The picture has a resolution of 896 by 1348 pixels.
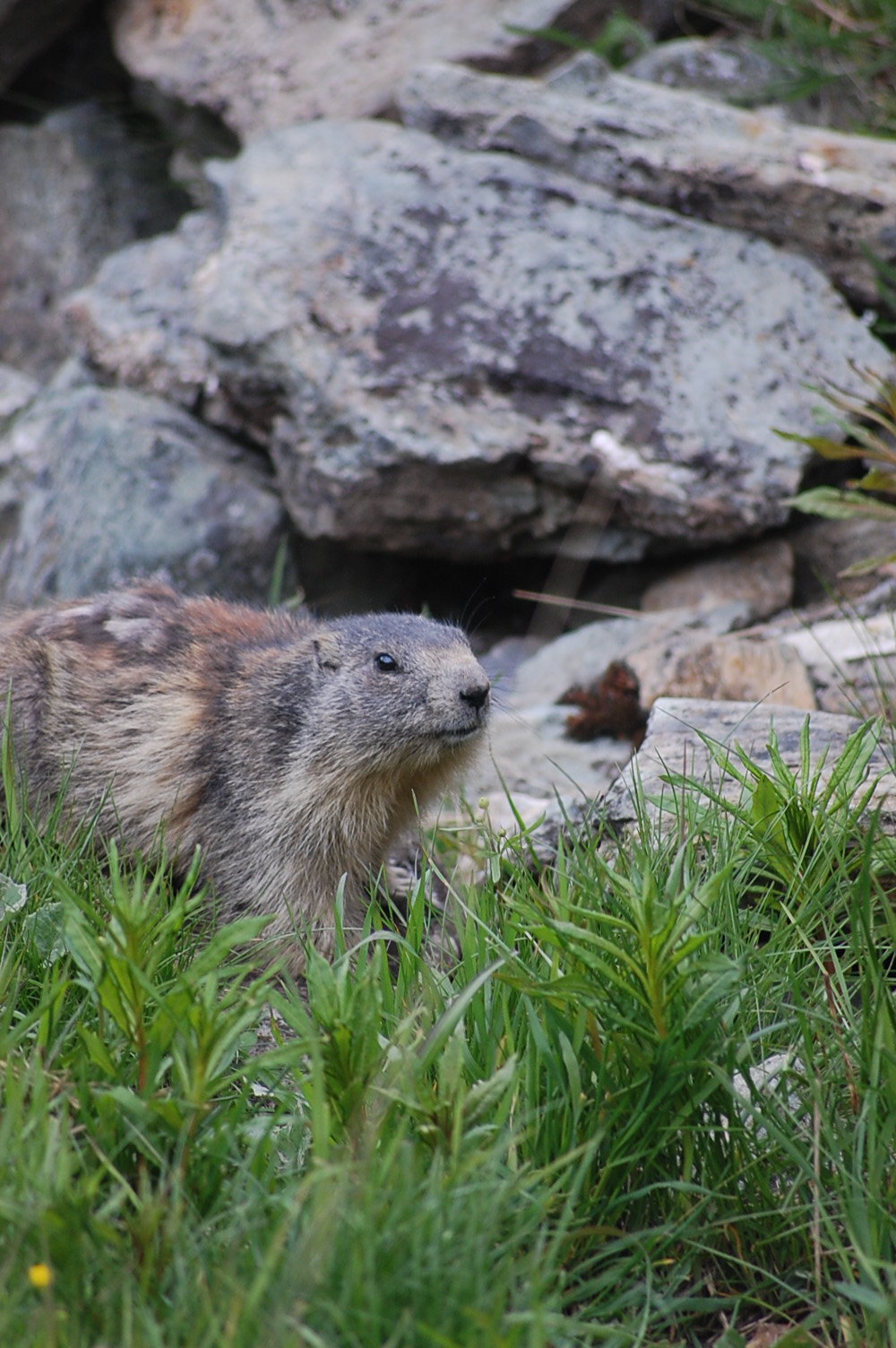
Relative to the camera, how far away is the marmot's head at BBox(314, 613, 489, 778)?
4719 mm

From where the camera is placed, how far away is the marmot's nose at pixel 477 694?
4668 millimetres

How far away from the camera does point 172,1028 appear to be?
9.05 feet

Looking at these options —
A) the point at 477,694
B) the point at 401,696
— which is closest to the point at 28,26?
the point at 401,696

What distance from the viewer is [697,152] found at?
282 inches

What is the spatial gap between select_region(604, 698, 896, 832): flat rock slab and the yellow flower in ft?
7.16

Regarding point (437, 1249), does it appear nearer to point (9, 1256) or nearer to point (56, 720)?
point (9, 1256)

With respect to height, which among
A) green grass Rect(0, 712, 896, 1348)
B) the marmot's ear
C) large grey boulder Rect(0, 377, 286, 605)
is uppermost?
green grass Rect(0, 712, 896, 1348)

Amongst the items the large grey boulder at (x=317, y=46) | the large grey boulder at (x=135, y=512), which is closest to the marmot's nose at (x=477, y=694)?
the large grey boulder at (x=135, y=512)

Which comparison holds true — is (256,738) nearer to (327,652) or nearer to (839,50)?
(327,652)

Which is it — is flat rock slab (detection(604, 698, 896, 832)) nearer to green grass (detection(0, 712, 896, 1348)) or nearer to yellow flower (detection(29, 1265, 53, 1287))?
green grass (detection(0, 712, 896, 1348))

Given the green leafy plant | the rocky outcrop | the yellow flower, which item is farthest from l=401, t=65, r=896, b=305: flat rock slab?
the yellow flower

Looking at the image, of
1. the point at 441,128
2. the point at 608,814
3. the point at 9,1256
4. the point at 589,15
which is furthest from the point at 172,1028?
the point at 589,15

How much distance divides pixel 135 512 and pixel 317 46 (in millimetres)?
3917

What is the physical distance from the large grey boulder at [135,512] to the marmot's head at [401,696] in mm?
2505
